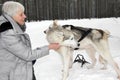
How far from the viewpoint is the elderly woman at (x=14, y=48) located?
4.90m

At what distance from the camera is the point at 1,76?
5.11m

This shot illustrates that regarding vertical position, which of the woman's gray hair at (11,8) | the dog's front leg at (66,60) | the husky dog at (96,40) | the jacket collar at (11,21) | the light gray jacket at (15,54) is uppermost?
the woman's gray hair at (11,8)

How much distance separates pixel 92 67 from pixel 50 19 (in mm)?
8461

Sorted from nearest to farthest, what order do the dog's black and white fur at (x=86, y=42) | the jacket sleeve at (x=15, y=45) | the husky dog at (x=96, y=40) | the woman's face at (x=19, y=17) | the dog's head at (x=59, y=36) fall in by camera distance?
the jacket sleeve at (x=15, y=45), the woman's face at (x=19, y=17), the dog's head at (x=59, y=36), the dog's black and white fur at (x=86, y=42), the husky dog at (x=96, y=40)

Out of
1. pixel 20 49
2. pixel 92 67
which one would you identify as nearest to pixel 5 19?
pixel 20 49

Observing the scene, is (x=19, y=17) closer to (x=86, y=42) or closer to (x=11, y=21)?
(x=11, y=21)

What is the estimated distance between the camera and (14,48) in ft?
16.0

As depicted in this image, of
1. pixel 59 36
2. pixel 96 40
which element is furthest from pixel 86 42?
pixel 59 36

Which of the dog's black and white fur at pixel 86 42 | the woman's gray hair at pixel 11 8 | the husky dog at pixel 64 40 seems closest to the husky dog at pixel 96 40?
the dog's black and white fur at pixel 86 42

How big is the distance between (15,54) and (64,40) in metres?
2.35

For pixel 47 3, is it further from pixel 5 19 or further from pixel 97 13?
pixel 5 19

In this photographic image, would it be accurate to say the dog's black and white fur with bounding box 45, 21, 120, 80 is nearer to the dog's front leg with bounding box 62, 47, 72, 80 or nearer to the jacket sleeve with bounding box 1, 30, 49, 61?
the dog's front leg with bounding box 62, 47, 72, 80

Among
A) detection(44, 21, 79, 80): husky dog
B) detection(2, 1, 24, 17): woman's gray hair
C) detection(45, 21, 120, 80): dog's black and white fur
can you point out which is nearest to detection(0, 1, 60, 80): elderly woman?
detection(2, 1, 24, 17): woman's gray hair

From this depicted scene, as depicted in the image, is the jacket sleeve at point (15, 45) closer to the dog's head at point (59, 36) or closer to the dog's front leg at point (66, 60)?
the dog's head at point (59, 36)
